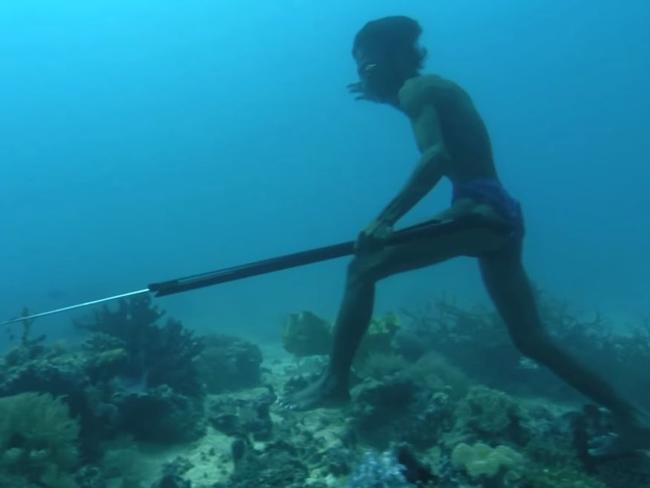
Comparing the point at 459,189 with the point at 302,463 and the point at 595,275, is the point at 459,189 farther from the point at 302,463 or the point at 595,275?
the point at 595,275

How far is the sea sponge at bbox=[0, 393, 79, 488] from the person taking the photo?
467cm

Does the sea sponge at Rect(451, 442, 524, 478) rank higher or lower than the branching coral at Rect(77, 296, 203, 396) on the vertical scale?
lower

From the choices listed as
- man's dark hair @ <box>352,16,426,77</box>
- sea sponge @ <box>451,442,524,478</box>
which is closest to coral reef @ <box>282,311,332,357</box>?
man's dark hair @ <box>352,16,426,77</box>

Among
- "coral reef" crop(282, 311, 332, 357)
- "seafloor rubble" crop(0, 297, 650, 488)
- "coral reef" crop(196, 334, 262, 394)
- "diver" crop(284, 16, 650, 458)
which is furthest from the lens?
"coral reef" crop(282, 311, 332, 357)

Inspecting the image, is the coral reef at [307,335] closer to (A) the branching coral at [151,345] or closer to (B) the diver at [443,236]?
(A) the branching coral at [151,345]

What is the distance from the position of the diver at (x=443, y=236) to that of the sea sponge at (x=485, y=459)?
1118 millimetres

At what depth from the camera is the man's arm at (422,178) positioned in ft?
15.9

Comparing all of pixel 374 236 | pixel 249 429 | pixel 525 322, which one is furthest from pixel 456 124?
pixel 249 429

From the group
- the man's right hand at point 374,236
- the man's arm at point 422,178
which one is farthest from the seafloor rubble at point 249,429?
the man's arm at point 422,178

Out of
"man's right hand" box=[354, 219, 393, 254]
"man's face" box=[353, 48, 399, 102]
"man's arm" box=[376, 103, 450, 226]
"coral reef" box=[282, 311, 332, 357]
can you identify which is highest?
Answer: "man's face" box=[353, 48, 399, 102]

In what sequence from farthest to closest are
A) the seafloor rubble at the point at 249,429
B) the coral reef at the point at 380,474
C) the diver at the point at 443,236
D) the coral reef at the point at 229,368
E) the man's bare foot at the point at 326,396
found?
the coral reef at the point at 229,368
the man's bare foot at the point at 326,396
the diver at the point at 443,236
the seafloor rubble at the point at 249,429
the coral reef at the point at 380,474

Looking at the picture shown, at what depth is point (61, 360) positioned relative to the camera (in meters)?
6.20

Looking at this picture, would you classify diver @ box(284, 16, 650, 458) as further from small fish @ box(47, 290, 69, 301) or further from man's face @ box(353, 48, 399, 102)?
small fish @ box(47, 290, 69, 301)

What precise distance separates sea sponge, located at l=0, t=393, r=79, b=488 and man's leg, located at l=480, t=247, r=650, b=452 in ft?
13.1
